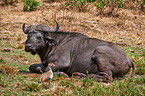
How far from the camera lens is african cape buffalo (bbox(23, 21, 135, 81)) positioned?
16.8ft

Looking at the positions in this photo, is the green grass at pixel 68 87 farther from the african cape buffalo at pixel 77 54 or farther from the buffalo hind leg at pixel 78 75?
the african cape buffalo at pixel 77 54

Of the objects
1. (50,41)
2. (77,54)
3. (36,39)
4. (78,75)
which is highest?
(36,39)

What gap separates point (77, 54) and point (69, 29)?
549cm

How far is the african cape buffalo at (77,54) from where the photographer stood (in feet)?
16.8

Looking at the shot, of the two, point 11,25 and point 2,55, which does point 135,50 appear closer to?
point 2,55

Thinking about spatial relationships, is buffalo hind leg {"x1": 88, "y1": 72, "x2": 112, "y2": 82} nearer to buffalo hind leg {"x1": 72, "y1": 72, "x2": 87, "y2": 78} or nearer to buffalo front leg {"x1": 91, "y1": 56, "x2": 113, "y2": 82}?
buffalo front leg {"x1": 91, "y1": 56, "x2": 113, "y2": 82}

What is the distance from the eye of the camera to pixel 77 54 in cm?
551

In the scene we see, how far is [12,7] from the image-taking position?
1540 centimetres

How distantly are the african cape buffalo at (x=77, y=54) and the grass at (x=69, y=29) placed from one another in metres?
0.36

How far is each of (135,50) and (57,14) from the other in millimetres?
6074

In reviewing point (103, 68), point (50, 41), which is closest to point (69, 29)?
point (50, 41)

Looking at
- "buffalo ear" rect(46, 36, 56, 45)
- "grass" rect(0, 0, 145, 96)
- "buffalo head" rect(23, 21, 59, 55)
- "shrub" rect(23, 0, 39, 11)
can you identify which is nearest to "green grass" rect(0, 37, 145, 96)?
"grass" rect(0, 0, 145, 96)

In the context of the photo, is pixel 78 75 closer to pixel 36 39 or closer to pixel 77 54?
pixel 77 54

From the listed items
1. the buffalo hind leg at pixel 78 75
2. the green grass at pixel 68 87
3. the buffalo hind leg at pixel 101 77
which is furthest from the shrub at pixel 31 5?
the buffalo hind leg at pixel 101 77
